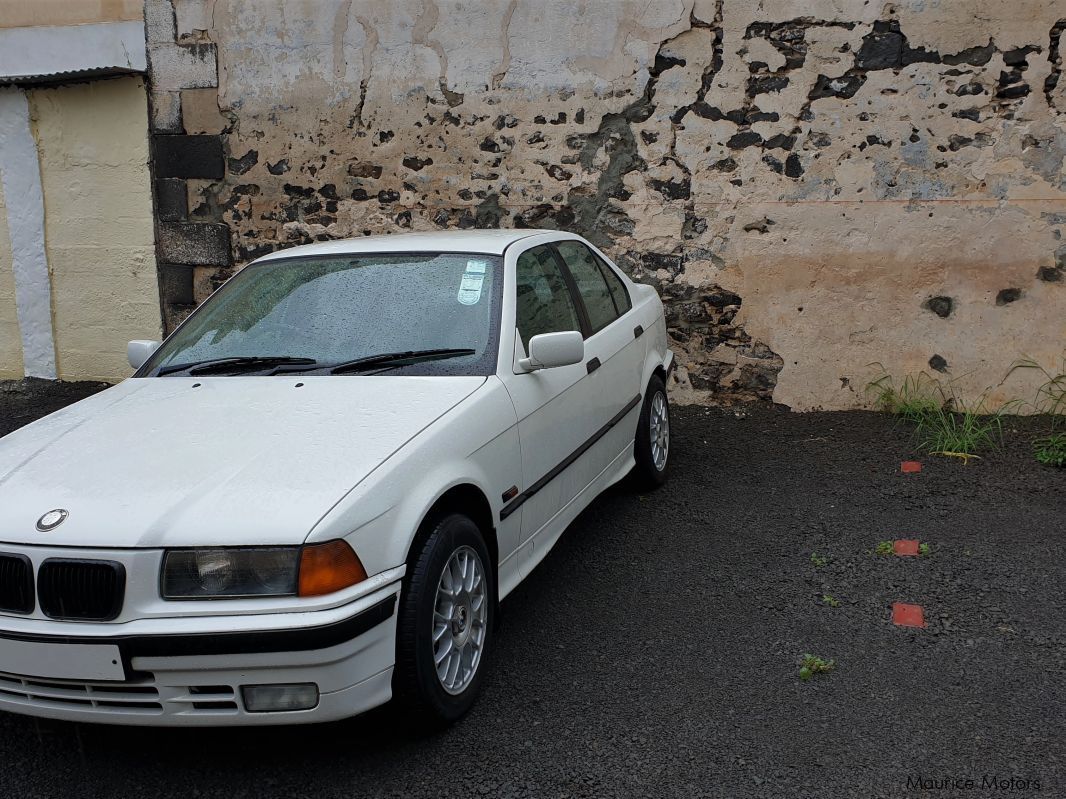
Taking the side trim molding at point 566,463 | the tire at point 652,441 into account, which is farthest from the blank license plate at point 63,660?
the tire at point 652,441

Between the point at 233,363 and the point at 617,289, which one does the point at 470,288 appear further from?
the point at 617,289

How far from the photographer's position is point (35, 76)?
786 centimetres

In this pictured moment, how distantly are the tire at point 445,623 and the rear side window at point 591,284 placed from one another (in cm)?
179

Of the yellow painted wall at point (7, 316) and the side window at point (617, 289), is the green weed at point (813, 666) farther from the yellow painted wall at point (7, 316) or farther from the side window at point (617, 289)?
the yellow painted wall at point (7, 316)

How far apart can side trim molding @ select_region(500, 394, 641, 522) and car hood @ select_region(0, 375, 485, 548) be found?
45cm

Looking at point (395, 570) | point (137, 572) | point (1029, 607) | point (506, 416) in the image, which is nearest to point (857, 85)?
point (1029, 607)

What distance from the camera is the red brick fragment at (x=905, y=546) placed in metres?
4.56

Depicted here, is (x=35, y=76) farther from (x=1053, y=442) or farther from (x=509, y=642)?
(x=1053, y=442)

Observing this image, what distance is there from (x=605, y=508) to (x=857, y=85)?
3.45 metres

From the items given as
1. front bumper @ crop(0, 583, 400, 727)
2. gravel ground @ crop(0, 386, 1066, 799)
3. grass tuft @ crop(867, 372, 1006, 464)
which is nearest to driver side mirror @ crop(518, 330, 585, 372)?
gravel ground @ crop(0, 386, 1066, 799)

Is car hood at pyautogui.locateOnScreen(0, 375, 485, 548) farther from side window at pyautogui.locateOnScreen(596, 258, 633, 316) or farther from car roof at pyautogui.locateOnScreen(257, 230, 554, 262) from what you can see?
side window at pyautogui.locateOnScreen(596, 258, 633, 316)

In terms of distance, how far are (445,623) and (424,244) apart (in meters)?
1.89

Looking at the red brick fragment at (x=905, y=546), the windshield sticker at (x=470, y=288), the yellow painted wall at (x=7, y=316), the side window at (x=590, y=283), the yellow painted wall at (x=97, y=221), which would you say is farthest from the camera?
the yellow painted wall at (x=7, y=316)

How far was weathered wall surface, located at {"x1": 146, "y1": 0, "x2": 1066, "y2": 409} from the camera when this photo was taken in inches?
252
